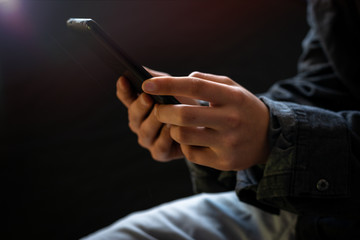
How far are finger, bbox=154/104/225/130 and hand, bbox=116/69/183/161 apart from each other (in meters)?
0.08

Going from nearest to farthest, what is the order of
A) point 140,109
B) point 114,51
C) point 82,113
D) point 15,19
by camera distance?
1. point 114,51
2. point 140,109
3. point 15,19
4. point 82,113

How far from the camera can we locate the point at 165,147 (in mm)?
467

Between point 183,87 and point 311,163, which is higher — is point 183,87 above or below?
above

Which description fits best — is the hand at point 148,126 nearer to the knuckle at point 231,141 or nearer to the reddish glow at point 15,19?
the knuckle at point 231,141

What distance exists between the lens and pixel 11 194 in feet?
2.65

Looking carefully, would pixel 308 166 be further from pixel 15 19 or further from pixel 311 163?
pixel 15 19

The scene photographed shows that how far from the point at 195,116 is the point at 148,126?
0.46 ft

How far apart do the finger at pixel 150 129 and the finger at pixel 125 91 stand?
0.05 m

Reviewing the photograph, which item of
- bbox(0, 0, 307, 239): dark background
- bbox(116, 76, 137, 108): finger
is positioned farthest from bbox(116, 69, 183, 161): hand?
bbox(0, 0, 307, 239): dark background

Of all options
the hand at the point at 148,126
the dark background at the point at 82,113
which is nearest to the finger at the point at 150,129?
the hand at the point at 148,126

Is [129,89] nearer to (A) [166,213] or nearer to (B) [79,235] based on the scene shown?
(A) [166,213]

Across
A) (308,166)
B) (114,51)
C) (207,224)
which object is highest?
(114,51)

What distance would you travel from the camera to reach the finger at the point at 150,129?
1.47 ft

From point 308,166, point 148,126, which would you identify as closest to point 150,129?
point 148,126
